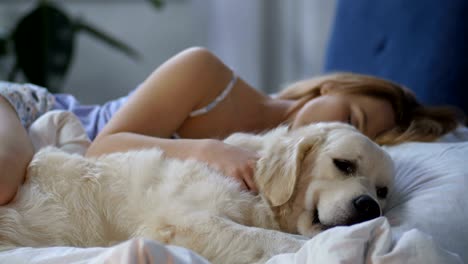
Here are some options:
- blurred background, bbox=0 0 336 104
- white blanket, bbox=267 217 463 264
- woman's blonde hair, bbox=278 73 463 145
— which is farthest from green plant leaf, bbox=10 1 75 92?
white blanket, bbox=267 217 463 264

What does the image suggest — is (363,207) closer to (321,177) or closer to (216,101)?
(321,177)

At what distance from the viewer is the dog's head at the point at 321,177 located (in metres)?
1.60

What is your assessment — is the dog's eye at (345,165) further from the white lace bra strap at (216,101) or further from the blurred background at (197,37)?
the blurred background at (197,37)

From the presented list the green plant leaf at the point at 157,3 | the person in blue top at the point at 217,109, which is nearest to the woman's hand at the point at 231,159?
the person in blue top at the point at 217,109

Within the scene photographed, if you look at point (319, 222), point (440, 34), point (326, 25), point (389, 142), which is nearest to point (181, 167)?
point (319, 222)

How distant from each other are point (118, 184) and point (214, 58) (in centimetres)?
85

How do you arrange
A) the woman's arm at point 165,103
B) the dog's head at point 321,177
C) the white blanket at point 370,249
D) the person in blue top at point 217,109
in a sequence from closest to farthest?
the white blanket at point 370,249, the dog's head at point 321,177, the woman's arm at point 165,103, the person in blue top at point 217,109

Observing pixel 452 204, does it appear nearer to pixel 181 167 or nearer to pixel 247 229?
pixel 247 229

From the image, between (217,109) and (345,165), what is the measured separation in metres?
0.78

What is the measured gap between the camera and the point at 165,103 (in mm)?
2180

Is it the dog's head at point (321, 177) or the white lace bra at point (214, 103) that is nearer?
the dog's head at point (321, 177)

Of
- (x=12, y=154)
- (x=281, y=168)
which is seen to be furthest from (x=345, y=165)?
(x=12, y=154)

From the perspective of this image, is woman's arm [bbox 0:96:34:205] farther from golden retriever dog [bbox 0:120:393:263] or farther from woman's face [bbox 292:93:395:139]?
woman's face [bbox 292:93:395:139]

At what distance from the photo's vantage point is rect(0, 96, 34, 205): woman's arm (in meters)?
1.61
